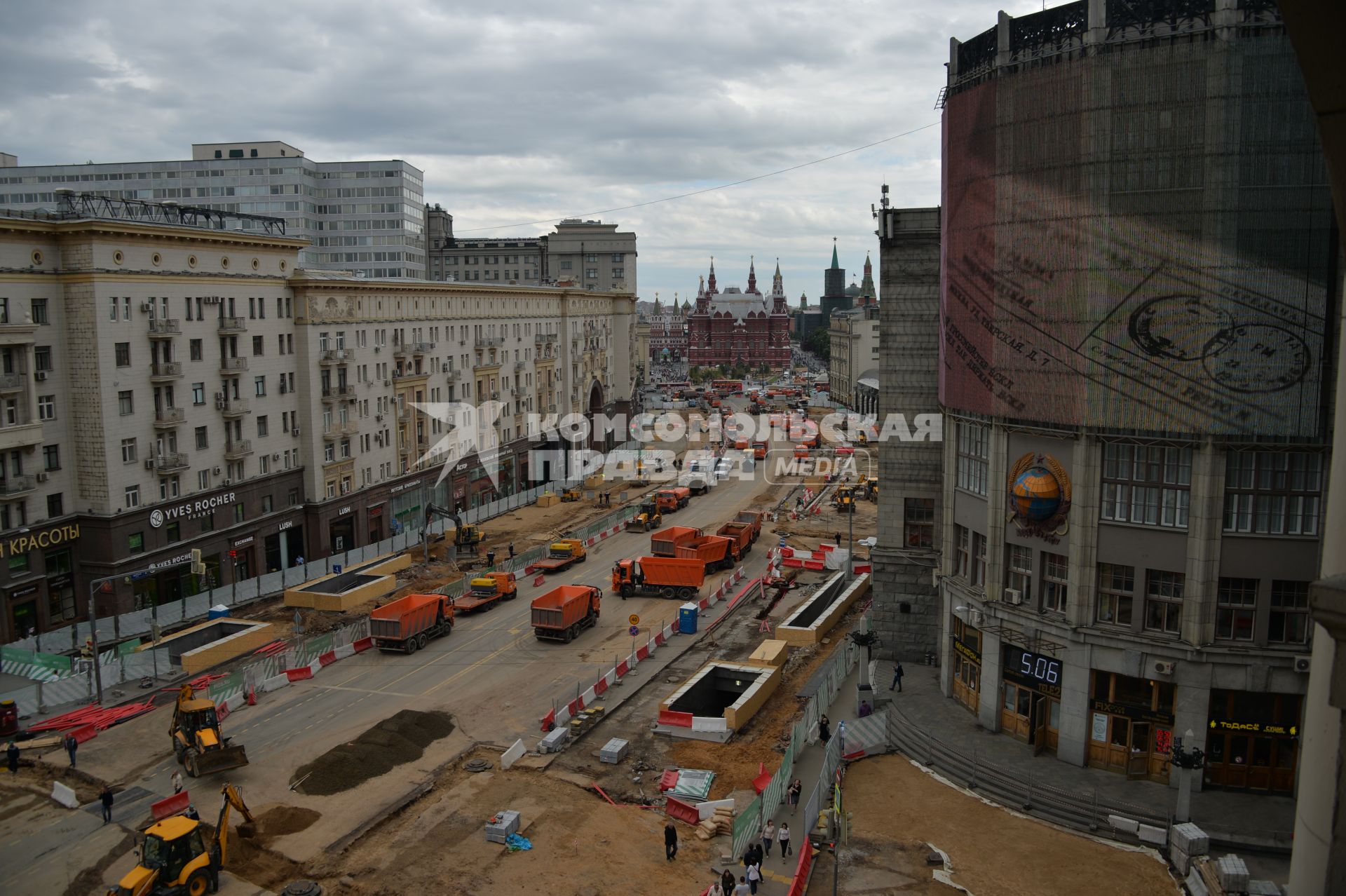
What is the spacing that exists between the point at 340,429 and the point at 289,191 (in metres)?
66.6

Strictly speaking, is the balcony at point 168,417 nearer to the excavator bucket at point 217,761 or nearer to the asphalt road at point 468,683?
the asphalt road at point 468,683

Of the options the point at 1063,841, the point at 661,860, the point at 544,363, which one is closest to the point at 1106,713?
the point at 1063,841

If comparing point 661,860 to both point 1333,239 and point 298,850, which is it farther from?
point 1333,239

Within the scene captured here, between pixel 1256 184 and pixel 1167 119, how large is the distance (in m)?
3.26

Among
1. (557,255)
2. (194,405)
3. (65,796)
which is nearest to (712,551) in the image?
(194,405)

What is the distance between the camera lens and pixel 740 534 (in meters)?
69.4

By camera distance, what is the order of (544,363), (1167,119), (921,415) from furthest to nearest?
(544,363)
(921,415)
(1167,119)

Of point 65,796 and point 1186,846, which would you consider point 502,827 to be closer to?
point 65,796

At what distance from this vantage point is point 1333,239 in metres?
28.5

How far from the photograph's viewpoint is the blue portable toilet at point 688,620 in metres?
Answer: 51.2

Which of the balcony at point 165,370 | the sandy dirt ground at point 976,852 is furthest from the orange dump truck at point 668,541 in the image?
the sandy dirt ground at point 976,852

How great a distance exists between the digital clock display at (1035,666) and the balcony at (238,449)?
45.2 metres

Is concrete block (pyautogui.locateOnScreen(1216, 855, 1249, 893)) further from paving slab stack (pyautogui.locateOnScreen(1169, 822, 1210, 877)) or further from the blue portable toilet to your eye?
the blue portable toilet

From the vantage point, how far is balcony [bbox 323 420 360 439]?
67.1m
